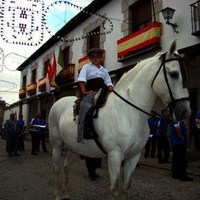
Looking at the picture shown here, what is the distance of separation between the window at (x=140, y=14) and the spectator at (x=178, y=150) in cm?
646

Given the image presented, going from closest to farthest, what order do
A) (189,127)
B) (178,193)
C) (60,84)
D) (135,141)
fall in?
(135,141) < (178,193) < (189,127) < (60,84)

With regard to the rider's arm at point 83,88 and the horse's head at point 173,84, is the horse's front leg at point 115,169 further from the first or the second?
the rider's arm at point 83,88

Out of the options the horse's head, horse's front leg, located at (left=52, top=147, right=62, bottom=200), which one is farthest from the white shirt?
horse's front leg, located at (left=52, top=147, right=62, bottom=200)

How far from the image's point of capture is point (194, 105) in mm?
11664

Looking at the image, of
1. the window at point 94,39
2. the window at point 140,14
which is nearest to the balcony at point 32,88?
the window at point 94,39

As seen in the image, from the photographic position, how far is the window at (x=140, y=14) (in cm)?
1284

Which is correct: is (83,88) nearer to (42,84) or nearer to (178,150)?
(178,150)

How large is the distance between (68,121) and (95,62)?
1028 millimetres

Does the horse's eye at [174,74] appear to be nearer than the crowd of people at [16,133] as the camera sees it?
Yes

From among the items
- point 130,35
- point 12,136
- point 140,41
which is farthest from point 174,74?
point 12,136

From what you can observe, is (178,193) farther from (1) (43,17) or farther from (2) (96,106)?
(1) (43,17)

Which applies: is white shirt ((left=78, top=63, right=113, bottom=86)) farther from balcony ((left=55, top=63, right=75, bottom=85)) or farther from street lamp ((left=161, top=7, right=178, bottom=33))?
balcony ((left=55, top=63, right=75, bottom=85))

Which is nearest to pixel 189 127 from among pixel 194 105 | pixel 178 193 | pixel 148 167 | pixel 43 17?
pixel 194 105

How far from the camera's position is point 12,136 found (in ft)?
43.7
